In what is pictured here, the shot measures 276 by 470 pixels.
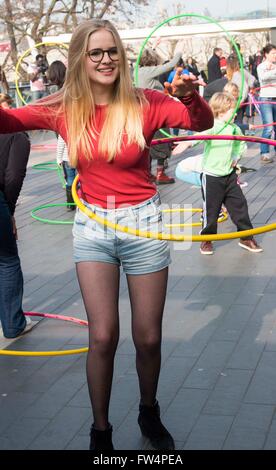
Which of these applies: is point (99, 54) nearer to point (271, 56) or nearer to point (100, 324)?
point (100, 324)

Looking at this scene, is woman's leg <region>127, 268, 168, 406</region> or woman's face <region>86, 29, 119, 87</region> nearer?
woman's face <region>86, 29, 119, 87</region>

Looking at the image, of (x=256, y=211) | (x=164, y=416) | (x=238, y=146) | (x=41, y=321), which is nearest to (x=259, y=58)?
(x=256, y=211)

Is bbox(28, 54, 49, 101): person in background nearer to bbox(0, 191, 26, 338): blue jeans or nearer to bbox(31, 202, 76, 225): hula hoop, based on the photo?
bbox(31, 202, 76, 225): hula hoop

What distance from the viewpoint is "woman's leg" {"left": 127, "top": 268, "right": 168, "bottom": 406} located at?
3.92 metres

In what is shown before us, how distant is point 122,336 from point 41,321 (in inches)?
32.7

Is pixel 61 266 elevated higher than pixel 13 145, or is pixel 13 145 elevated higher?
pixel 13 145

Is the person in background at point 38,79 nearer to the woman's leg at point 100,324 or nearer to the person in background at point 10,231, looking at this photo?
the person in background at point 10,231

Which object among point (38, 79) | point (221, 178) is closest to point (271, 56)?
point (221, 178)

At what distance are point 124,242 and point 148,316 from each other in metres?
0.39

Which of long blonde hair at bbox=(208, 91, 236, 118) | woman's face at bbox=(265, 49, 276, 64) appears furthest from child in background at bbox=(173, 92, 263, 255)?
woman's face at bbox=(265, 49, 276, 64)

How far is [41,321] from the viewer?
6391 millimetres

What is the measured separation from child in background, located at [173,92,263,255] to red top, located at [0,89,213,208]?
3949 mm

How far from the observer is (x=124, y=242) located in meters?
3.88

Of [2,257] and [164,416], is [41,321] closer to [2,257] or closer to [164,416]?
[2,257]
